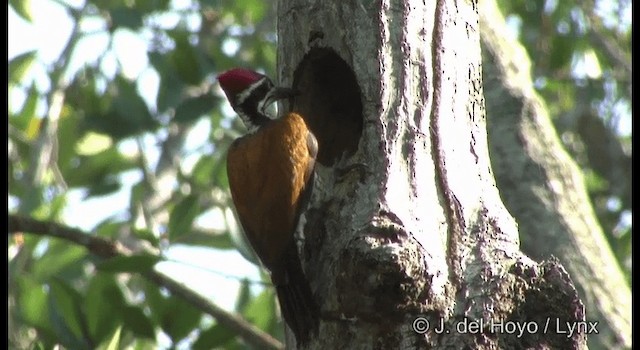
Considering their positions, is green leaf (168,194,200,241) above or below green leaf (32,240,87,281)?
above

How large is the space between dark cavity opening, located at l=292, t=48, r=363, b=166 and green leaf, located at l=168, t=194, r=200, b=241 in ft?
3.67

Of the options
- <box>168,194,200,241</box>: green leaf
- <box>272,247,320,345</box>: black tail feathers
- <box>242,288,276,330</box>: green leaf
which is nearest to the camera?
<box>272,247,320,345</box>: black tail feathers

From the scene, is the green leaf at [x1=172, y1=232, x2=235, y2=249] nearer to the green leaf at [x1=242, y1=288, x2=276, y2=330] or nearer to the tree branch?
the green leaf at [x1=242, y1=288, x2=276, y2=330]

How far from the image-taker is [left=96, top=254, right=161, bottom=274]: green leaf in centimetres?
480

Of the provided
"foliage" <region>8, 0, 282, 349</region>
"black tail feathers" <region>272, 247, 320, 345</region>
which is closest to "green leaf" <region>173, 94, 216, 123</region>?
"foliage" <region>8, 0, 282, 349</region>

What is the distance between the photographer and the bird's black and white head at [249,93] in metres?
4.82

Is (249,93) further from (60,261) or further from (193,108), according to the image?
(60,261)

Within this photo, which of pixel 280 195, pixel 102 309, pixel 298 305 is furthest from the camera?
pixel 102 309

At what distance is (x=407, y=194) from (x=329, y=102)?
80 centimetres

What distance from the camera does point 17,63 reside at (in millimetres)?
7023

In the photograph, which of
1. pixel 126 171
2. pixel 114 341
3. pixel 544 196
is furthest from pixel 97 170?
pixel 544 196

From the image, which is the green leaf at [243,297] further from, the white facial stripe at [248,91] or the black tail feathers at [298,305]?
the black tail feathers at [298,305]

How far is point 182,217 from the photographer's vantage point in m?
5.49

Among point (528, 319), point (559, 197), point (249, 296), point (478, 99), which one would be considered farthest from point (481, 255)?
point (249, 296)
